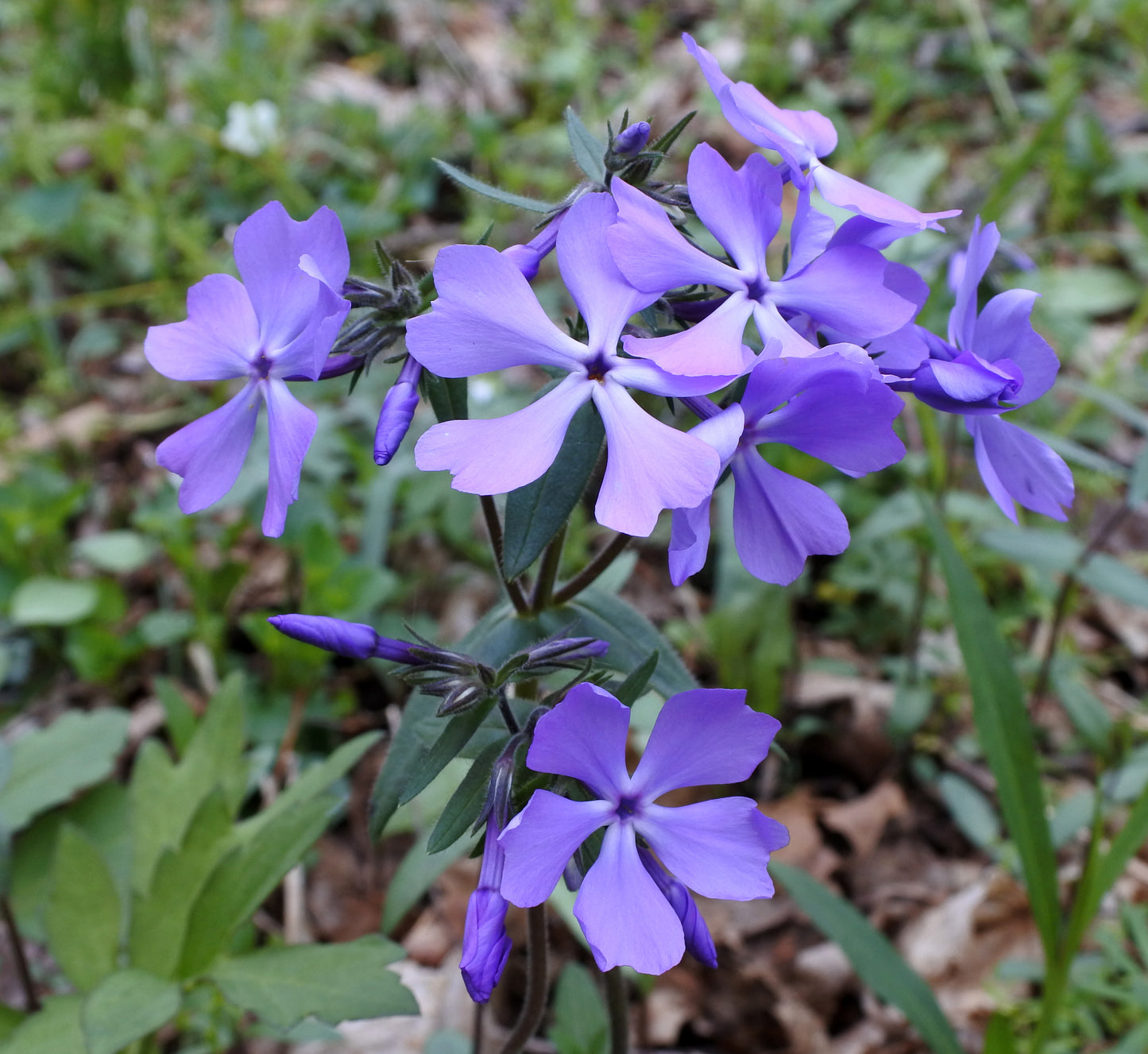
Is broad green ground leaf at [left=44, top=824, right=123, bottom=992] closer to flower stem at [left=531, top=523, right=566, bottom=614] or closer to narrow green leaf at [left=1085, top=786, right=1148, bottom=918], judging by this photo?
flower stem at [left=531, top=523, right=566, bottom=614]

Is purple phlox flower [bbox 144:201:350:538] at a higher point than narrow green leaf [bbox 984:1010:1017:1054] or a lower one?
higher

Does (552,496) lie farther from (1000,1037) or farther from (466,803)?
(1000,1037)

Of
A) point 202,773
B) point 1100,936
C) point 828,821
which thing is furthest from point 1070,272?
point 202,773

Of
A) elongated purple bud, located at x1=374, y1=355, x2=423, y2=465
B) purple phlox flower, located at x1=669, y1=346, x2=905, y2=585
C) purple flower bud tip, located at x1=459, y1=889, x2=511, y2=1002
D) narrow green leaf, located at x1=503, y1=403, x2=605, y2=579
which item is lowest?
purple flower bud tip, located at x1=459, y1=889, x2=511, y2=1002

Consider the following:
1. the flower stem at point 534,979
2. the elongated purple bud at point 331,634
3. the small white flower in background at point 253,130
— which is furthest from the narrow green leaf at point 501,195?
the small white flower in background at point 253,130

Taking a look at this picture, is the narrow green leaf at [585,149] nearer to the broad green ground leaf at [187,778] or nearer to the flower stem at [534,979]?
the flower stem at [534,979]

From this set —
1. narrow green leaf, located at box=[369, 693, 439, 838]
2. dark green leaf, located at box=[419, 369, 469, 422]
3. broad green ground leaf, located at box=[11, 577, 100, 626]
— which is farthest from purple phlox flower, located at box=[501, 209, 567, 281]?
broad green ground leaf, located at box=[11, 577, 100, 626]
